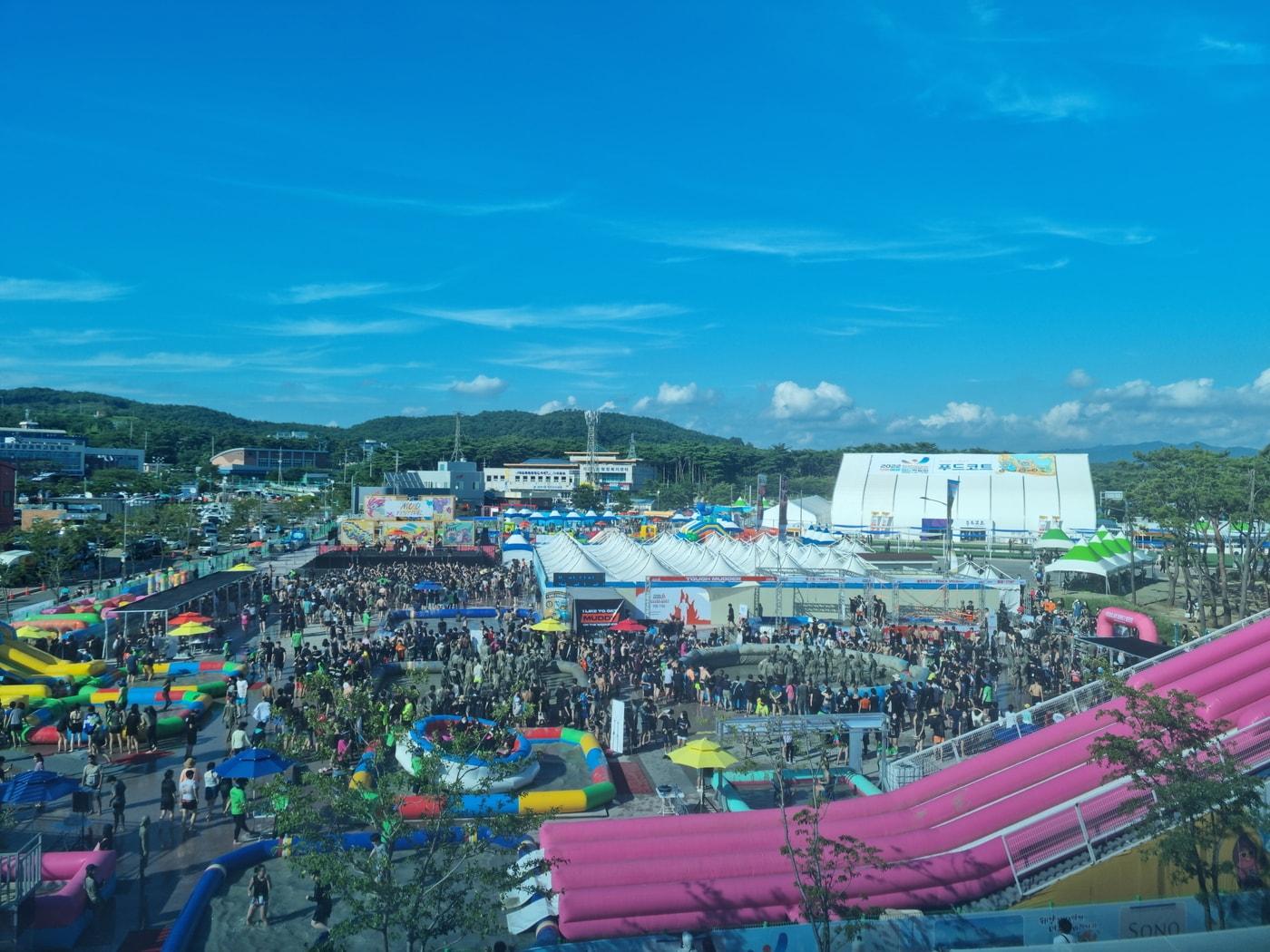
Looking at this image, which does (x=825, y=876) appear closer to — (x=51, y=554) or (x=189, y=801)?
(x=189, y=801)

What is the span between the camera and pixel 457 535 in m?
47.6

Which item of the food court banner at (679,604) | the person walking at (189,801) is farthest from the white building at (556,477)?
the person walking at (189,801)

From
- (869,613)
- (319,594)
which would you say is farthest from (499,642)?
(869,613)

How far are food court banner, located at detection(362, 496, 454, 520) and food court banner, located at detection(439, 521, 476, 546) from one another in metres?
0.86

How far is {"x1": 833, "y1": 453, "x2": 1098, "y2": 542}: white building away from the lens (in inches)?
2766

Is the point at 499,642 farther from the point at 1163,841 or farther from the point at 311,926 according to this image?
the point at 1163,841

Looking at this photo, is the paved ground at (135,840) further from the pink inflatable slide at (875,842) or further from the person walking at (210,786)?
the pink inflatable slide at (875,842)

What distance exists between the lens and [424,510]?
48125 mm

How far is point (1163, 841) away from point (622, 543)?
3094 centimetres

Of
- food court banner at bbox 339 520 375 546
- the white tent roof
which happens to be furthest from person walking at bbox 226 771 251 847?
food court banner at bbox 339 520 375 546

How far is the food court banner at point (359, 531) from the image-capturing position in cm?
4684

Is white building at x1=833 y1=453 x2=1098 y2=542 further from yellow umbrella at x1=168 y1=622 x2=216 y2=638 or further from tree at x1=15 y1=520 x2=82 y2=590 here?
yellow umbrella at x1=168 y1=622 x2=216 y2=638

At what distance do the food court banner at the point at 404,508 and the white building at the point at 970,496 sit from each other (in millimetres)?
37567

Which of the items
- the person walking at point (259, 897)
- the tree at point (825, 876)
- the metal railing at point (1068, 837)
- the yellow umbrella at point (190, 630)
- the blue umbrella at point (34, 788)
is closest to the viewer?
the tree at point (825, 876)
